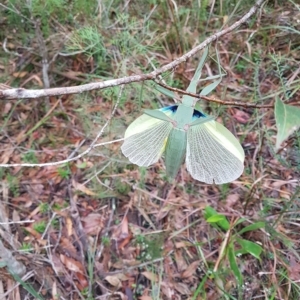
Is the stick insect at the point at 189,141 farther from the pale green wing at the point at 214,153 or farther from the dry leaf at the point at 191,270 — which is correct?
the dry leaf at the point at 191,270

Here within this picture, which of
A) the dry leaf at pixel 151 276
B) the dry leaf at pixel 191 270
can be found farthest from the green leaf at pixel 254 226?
the dry leaf at pixel 151 276

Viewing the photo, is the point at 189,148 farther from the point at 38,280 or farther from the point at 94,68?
the point at 94,68

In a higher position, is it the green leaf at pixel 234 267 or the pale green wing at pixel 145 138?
the pale green wing at pixel 145 138

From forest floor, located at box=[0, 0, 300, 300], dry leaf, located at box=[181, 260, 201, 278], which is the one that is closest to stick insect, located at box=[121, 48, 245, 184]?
forest floor, located at box=[0, 0, 300, 300]

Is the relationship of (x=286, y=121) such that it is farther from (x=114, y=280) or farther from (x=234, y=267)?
(x=114, y=280)

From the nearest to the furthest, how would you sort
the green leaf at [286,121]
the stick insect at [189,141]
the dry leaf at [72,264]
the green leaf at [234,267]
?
the green leaf at [286,121] → the stick insect at [189,141] → the green leaf at [234,267] → the dry leaf at [72,264]

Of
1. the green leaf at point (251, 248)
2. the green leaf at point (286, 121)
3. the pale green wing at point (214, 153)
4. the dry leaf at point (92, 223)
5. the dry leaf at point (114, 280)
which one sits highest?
the green leaf at point (286, 121)

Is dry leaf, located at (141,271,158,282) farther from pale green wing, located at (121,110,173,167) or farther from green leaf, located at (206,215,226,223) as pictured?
pale green wing, located at (121,110,173,167)

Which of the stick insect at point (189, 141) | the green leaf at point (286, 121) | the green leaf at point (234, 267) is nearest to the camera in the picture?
the green leaf at point (286, 121)

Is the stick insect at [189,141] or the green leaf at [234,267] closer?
the stick insect at [189,141]
